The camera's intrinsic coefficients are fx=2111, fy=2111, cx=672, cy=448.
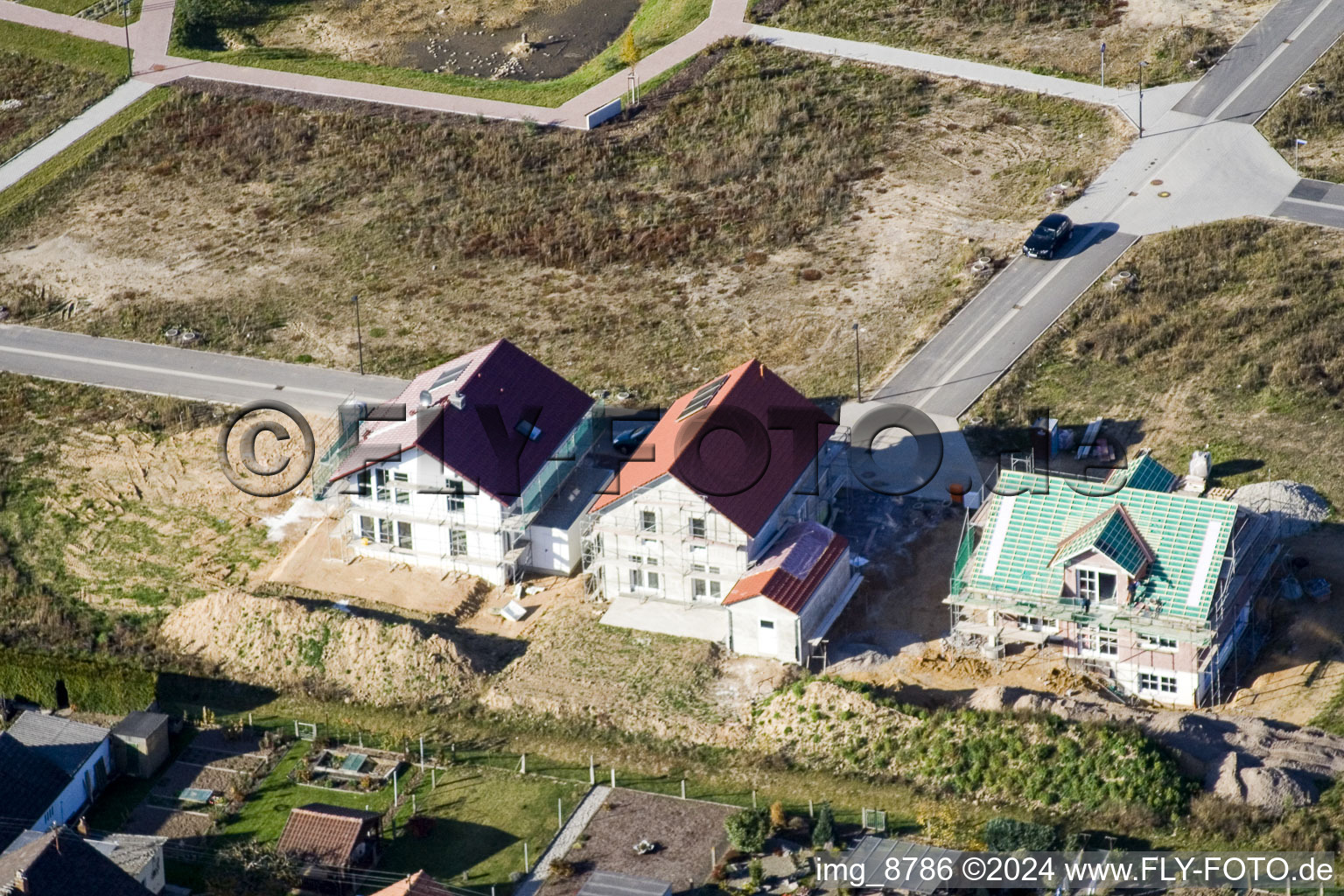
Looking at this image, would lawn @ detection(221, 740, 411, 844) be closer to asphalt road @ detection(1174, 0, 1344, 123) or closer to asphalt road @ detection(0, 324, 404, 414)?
asphalt road @ detection(0, 324, 404, 414)

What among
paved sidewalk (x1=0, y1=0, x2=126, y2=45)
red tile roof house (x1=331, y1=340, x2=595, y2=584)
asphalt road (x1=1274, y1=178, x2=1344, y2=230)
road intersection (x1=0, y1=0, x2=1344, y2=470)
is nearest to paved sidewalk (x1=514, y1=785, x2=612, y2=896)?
red tile roof house (x1=331, y1=340, x2=595, y2=584)

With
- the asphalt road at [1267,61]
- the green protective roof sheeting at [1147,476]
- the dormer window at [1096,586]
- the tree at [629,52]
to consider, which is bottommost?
the dormer window at [1096,586]

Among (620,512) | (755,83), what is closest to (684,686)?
(620,512)

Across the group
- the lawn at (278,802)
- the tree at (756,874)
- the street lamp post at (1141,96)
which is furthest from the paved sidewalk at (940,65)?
the lawn at (278,802)

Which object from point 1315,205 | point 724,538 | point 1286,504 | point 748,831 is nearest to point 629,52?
point 1315,205

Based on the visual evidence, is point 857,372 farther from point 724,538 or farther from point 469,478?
point 469,478

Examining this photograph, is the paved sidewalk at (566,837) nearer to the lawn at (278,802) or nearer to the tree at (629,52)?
the lawn at (278,802)
